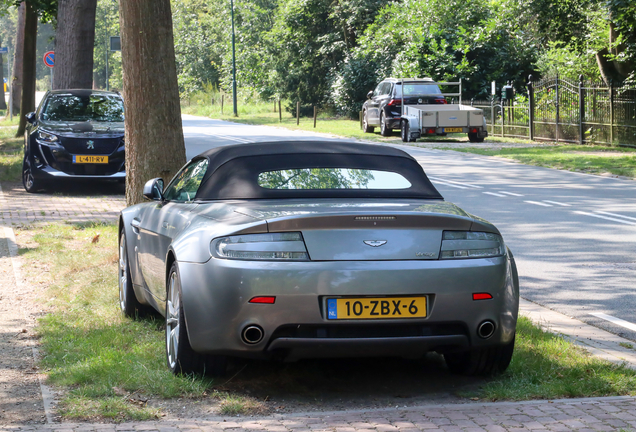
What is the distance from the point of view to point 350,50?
160 feet

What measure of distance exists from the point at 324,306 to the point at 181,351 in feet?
2.95

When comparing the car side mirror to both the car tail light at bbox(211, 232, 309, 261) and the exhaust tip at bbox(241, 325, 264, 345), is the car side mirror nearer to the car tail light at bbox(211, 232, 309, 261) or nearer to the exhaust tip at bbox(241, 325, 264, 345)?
the car tail light at bbox(211, 232, 309, 261)

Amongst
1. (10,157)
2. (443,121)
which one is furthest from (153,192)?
(443,121)

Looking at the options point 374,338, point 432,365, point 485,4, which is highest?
point 485,4

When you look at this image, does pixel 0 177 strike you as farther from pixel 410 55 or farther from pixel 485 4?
pixel 485 4

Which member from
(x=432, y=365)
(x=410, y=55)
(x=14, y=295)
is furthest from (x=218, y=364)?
(x=410, y=55)

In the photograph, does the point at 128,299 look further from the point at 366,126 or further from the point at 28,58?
the point at 366,126

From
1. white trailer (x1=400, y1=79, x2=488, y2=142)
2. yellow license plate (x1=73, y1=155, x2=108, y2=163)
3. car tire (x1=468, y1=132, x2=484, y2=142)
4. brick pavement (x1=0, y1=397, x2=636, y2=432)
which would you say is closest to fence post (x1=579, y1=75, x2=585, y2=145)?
white trailer (x1=400, y1=79, x2=488, y2=142)

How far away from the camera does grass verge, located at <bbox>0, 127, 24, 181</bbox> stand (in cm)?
1794

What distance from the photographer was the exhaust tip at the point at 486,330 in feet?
15.3

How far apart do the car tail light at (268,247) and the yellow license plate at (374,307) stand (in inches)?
11.4

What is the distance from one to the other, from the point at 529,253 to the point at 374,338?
5432 millimetres

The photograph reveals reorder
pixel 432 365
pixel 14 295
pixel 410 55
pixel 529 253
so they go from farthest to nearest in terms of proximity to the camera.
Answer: pixel 410 55
pixel 529 253
pixel 14 295
pixel 432 365

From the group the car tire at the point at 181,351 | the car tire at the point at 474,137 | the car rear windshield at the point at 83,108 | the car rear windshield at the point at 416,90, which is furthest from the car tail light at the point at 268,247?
the car rear windshield at the point at 416,90
